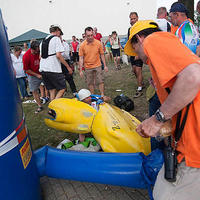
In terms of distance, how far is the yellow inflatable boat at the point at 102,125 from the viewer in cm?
252

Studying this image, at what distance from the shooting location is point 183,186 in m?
1.15

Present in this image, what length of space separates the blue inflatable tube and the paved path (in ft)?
0.98

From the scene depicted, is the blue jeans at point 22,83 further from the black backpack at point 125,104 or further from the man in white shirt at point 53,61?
the black backpack at point 125,104

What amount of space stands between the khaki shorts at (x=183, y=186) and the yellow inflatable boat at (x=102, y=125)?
1.26 meters

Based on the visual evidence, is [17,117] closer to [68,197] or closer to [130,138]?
[68,197]

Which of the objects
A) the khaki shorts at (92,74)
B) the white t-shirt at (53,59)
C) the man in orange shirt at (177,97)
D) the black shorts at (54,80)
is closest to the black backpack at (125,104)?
the khaki shorts at (92,74)

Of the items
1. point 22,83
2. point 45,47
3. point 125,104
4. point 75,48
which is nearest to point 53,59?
point 45,47

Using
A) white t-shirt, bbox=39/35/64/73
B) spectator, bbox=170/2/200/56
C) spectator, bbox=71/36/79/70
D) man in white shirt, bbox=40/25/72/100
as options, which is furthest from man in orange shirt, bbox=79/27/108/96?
spectator, bbox=71/36/79/70

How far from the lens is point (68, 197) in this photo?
2283 millimetres

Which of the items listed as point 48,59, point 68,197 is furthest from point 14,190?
point 48,59

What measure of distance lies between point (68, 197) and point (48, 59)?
2860 mm

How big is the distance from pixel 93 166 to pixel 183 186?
43.3 inches

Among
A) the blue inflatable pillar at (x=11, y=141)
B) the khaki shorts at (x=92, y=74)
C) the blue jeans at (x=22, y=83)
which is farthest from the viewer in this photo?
the blue jeans at (x=22, y=83)

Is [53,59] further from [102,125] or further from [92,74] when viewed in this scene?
[102,125]
